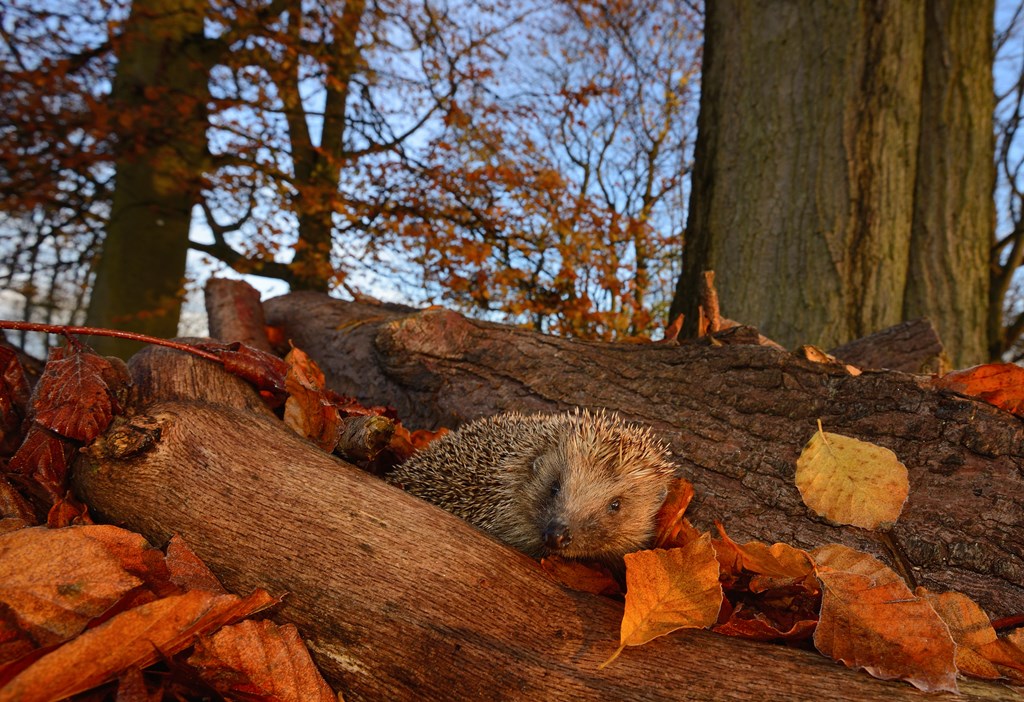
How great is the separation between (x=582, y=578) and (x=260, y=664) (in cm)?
116

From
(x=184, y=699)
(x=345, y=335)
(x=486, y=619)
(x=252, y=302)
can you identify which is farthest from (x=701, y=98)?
(x=184, y=699)

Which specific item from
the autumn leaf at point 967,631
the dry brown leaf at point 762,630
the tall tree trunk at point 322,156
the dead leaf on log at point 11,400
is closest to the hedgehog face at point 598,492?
the dry brown leaf at point 762,630

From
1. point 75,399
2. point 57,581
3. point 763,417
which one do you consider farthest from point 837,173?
point 57,581

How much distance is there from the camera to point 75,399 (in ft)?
6.92

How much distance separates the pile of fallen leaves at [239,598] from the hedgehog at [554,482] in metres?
0.20

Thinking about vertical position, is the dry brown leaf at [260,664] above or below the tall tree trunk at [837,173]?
below

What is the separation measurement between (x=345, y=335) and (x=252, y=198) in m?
8.62

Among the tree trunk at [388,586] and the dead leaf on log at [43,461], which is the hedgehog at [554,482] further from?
the dead leaf on log at [43,461]

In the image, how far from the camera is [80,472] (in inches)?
83.7

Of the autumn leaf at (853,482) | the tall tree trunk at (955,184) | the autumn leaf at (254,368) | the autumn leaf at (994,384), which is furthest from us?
the tall tree trunk at (955,184)

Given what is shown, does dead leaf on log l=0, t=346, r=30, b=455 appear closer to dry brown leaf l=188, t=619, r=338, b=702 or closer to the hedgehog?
dry brown leaf l=188, t=619, r=338, b=702

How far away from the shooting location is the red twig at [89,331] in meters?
2.11

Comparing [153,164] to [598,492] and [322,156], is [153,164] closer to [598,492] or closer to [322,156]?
[322,156]

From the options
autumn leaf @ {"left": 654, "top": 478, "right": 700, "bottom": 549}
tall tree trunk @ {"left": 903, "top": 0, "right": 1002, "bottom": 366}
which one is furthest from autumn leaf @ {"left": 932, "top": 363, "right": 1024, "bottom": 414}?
tall tree trunk @ {"left": 903, "top": 0, "right": 1002, "bottom": 366}
